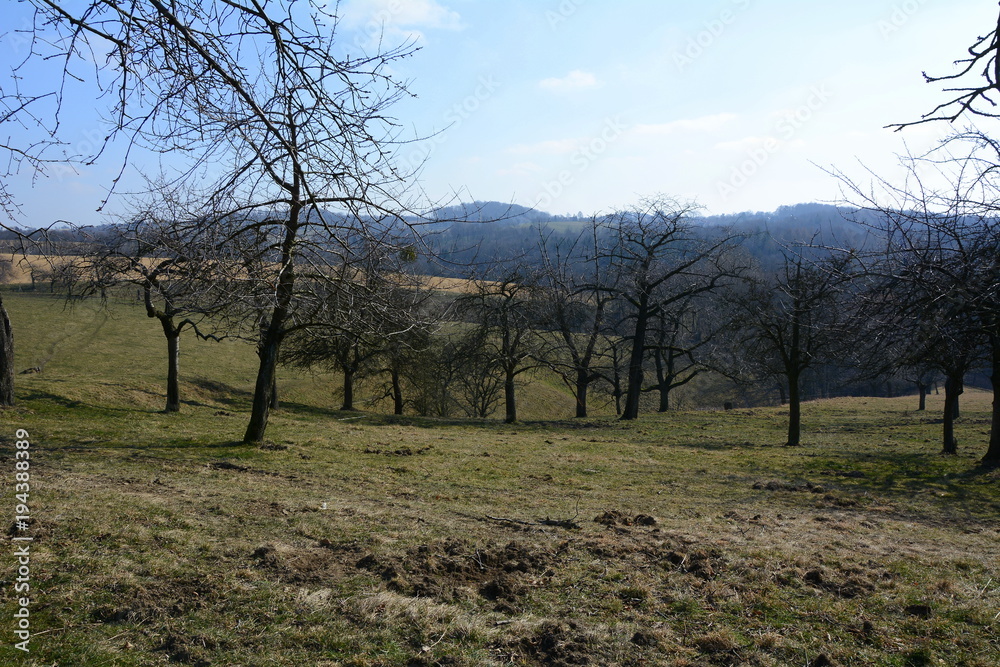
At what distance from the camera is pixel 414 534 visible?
5.48 metres

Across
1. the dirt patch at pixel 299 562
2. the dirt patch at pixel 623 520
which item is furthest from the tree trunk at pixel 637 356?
the dirt patch at pixel 299 562

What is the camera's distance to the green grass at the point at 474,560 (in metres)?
3.30

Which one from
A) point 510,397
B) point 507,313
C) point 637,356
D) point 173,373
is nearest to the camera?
point 173,373

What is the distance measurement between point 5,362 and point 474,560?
1307 centimetres

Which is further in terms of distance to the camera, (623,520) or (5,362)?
(5,362)

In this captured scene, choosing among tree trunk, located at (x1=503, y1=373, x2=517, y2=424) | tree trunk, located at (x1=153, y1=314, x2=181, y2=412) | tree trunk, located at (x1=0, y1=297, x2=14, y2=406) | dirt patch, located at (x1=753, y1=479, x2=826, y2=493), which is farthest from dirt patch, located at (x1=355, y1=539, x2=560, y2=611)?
tree trunk, located at (x1=503, y1=373, x2=517, y2=424)

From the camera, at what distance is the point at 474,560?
466 centimetres

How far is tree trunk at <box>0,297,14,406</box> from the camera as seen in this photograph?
12820mm

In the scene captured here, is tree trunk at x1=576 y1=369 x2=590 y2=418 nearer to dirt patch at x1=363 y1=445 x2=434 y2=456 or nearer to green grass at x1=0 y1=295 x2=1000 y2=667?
dirt patch at x1=363 y1=445 x2=434 y2=456

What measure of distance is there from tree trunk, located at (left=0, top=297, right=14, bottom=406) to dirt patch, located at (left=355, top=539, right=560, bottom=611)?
12.4m

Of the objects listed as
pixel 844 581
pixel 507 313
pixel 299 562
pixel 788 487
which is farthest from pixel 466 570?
pixel 507 313

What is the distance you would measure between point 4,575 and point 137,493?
3004mm

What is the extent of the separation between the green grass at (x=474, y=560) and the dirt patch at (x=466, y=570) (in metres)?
0.02

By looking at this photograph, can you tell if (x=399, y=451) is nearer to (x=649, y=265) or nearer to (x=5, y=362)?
(x=5, y=362)
